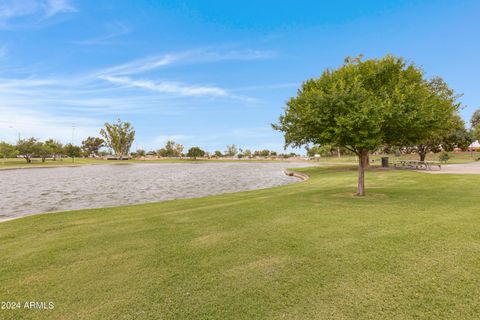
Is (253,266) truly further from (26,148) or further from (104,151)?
(104,151)

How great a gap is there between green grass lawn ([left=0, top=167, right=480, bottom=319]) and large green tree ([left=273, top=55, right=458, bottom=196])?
11.1 ft

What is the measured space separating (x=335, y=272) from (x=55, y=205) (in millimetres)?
16031

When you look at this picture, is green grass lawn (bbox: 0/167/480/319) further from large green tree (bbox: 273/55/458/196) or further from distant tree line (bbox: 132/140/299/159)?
distant tree line (bbox: 132/140/299/159)

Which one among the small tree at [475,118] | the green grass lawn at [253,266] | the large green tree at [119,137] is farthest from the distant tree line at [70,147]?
the small tree at [475,118]

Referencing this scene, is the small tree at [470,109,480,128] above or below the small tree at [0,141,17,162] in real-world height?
above

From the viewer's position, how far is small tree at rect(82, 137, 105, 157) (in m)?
161

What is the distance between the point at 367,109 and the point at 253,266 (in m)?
7.49

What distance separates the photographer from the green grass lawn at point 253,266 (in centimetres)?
378

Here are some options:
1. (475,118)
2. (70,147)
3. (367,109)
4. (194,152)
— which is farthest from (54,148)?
(475,118)

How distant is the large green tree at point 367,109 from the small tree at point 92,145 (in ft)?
574

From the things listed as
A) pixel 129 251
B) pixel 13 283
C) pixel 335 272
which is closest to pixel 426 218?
pixel 335 272

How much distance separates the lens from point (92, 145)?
533 ft

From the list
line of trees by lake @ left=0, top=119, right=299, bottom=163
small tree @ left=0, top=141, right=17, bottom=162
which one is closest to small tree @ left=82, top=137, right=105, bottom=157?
line of trees by lake @ left=0, top=119, right=299, bottom=163

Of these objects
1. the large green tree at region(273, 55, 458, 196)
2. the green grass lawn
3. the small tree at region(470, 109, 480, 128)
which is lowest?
the green grass lawn
